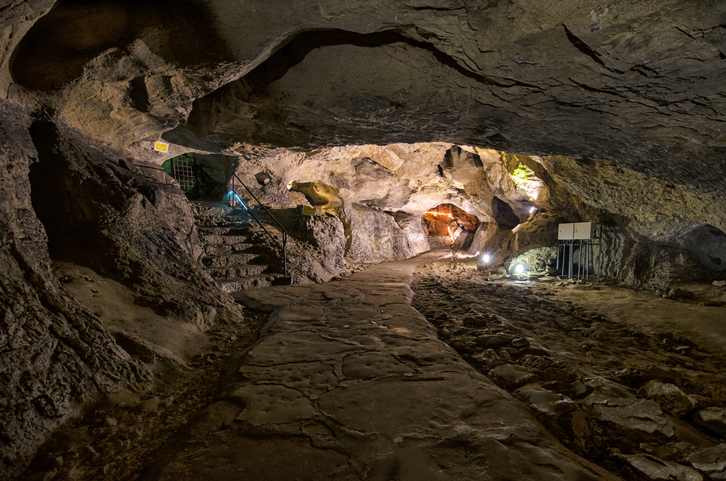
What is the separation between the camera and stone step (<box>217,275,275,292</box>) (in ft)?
Answer: 18.1

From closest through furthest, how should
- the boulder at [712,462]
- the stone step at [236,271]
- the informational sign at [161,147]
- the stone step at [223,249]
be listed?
the boulder at [712,462], the stone step at [236,271], the informational sign at [161,147], the stone step at [223,249]

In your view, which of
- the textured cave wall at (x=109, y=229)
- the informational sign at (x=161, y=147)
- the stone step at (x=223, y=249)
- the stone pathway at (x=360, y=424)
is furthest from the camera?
the stone step at (x=223, y=249)

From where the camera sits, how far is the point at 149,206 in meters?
4.14

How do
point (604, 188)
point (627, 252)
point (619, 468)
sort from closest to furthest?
point (619, 468)
point (604, 188)
point (627, 252)

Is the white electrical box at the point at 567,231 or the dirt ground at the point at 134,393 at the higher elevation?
the white electrical box at the point at 567,231

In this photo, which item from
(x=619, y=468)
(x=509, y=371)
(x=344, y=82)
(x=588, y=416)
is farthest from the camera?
(x=344, y=82)

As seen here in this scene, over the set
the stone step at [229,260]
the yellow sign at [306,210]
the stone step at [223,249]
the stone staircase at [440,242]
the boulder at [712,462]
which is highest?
the yellow sign at [306,210]

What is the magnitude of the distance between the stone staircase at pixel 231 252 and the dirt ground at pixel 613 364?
10.6 feet

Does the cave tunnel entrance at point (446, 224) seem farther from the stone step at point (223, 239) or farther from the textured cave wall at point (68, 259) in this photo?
the textured cave wall at point (68, 259)

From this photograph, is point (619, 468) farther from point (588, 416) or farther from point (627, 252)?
point (627, 252)

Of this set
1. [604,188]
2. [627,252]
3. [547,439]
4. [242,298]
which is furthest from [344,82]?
[627,252]

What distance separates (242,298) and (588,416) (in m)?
4.50

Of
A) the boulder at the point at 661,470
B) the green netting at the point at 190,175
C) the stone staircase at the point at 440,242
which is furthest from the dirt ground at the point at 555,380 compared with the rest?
the stone staircase at the point at 440,242

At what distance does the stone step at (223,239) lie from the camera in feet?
21.4
